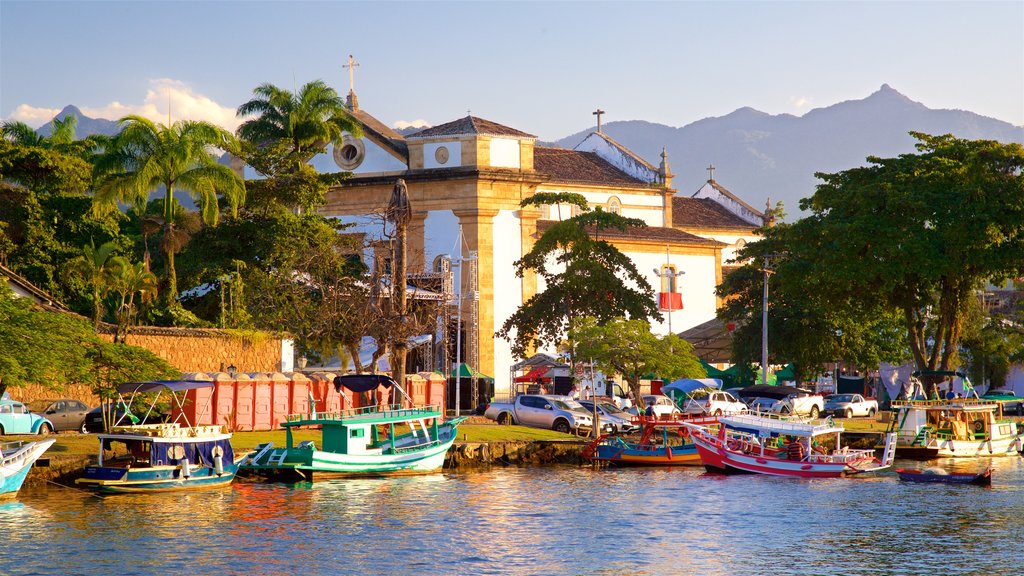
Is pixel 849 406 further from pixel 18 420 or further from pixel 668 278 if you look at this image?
pixel 18 420

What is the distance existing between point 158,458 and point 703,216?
67.6 m

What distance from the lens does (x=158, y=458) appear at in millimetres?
34719

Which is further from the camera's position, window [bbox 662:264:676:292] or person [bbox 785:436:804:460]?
window [bbox 662:264:676:292]

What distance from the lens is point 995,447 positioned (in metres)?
50.5

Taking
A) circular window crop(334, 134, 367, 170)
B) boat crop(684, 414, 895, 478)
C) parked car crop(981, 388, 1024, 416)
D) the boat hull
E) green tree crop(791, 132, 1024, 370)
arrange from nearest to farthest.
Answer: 1. the boat hull
2. boat crop(684, 414, 895, 478)
3. green tree crop(791, 132, 1024, 370)
4. parked car crop(981, 388, 1024, 416)
5. circular window crop(334, 134, 367, 170)

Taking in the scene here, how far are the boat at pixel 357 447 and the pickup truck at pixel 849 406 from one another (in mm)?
26965

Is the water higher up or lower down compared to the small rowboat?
lower down

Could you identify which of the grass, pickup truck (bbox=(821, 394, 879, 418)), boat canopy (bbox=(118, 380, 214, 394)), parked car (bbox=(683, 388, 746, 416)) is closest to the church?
parked car (bbox=(683, 388, 746, 416))

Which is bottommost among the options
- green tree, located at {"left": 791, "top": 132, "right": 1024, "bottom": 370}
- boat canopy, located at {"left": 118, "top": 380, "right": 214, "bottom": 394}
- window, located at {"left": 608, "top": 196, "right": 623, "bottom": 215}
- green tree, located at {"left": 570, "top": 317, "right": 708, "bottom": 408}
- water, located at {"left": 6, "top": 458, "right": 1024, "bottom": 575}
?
water, located at {"left": 6, "top": 458, "right": 1024, "bottom": 575}

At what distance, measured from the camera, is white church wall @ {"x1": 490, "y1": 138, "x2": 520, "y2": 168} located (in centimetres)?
7094

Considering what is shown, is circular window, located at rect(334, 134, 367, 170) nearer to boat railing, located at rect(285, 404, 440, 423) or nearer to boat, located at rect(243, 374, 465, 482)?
boat, located at rect(243, 374, 465, 482)

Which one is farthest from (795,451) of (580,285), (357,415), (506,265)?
(506,265)

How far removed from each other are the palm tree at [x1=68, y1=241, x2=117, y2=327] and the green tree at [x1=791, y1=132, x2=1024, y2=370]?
1094 inches

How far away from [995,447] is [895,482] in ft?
36.6
